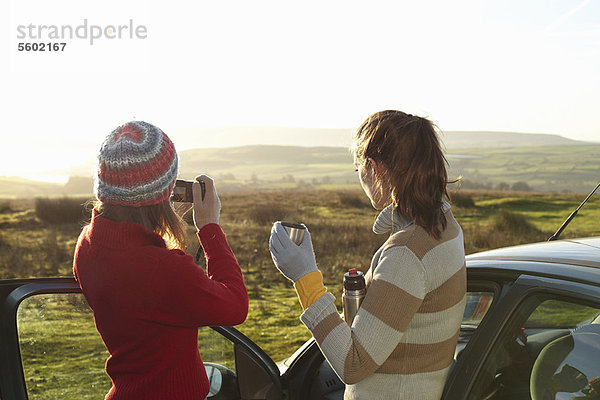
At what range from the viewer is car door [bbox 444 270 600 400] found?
68.9 inches

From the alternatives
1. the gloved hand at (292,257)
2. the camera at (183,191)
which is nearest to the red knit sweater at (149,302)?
the gloved hand at (292,257)

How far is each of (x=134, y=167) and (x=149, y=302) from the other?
379 mm

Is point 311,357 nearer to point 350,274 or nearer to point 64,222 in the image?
point 350,274

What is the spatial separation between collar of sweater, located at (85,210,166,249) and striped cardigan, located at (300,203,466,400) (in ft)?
1.71

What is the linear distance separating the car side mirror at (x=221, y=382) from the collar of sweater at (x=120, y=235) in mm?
792

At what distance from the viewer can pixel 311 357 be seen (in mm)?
2520

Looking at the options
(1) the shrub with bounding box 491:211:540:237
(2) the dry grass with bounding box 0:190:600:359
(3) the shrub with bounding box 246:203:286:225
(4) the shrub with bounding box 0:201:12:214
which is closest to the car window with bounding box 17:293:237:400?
(2) the dry grass with bounding box 0:190:600:359

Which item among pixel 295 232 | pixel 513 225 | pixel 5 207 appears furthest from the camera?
pixel 5 207

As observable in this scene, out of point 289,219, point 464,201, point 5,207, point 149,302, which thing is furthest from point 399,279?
point 5,207

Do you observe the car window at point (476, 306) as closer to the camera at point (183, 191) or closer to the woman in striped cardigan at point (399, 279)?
the woman in striped cardigan at point (399, 279)

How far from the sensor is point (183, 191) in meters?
1.85

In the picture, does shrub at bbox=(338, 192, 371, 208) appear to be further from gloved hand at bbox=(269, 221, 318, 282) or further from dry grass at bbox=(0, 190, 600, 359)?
gloved hand at bbox=(269, 221, 318, 282)

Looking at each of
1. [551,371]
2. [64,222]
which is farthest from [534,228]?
[551,371]

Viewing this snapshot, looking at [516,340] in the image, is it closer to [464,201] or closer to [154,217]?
[154,217]
